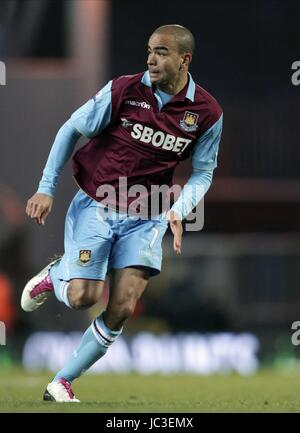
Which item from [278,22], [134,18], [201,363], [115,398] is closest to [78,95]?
[134,18]

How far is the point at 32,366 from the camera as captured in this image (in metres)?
17.0

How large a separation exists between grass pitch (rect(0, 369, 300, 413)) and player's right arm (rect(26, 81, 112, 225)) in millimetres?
1334

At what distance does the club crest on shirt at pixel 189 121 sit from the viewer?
9.88m

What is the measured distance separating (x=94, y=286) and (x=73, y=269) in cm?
19

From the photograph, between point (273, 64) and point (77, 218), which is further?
point (273, 64)

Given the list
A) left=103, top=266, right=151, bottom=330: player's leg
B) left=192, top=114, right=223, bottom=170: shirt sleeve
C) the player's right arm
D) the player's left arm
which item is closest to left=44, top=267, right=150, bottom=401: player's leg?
left=103, top=266, right=151, bottom=330: player's leg

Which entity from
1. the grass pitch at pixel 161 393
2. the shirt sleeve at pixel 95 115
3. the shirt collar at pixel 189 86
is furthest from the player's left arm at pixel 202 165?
the grass pitch at pixel 161 393

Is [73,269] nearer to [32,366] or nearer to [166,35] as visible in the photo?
[166,35]

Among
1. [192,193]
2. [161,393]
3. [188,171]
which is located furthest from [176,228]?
[188,171]

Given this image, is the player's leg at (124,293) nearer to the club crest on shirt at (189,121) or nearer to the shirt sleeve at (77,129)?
the shirt sleeve at (77,129)

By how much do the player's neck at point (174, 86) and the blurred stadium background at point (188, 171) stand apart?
8058 millimetres

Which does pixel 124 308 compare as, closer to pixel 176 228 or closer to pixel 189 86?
pixel 176 228

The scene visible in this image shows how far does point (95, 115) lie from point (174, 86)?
57 centimetres

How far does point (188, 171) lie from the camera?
20.4m
